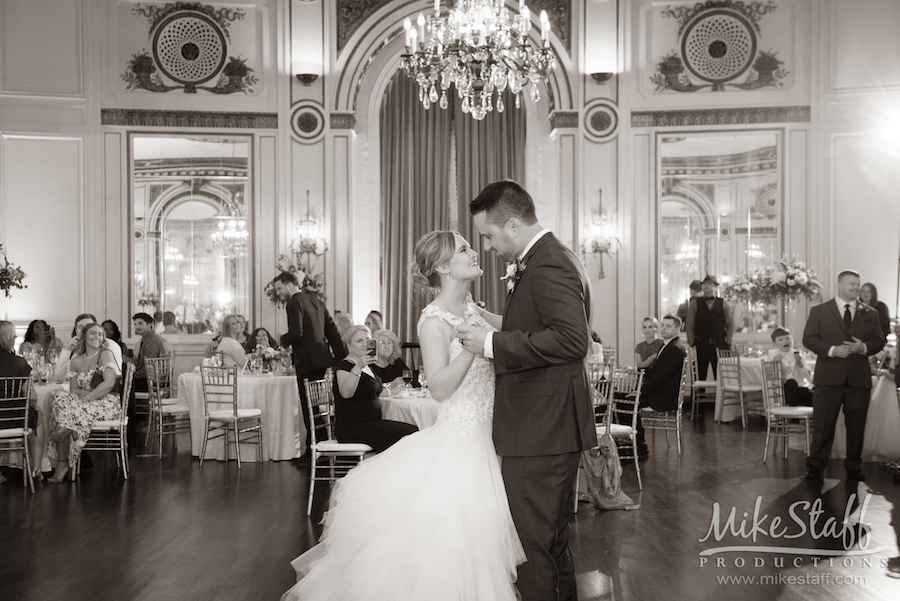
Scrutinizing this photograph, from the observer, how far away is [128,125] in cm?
1118

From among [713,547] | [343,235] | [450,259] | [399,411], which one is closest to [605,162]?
[343,235]

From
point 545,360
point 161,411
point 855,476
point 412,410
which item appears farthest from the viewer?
point 161,411

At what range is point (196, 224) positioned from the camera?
11.4m

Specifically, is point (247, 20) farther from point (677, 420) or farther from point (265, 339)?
point (677, 420)

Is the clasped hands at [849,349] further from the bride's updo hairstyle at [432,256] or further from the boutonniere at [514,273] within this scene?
the boutonniere at [514,273]

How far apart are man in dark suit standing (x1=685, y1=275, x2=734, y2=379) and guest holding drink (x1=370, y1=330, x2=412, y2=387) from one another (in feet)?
16.0

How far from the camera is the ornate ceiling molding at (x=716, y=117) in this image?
11258 millimetres

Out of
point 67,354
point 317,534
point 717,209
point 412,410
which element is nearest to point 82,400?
point 67,354

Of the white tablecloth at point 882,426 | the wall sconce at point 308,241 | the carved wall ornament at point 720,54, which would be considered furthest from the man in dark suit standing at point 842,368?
the wall sconce at point 308,241

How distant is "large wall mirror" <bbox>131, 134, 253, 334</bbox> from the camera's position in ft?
37.2

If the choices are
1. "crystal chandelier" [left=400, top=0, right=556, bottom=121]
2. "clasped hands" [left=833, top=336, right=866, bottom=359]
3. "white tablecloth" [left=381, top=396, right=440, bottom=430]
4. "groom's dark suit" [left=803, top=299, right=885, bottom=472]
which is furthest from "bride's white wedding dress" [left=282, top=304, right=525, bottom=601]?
"crystal chandelier" [left=400, top=0, right=556, bottom=121]

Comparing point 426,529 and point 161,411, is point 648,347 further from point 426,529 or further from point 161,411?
point 426,529

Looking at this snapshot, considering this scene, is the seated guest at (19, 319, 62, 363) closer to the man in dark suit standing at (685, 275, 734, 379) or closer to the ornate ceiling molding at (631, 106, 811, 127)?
the man in dark suit standing at (685, 275, 734, 379)

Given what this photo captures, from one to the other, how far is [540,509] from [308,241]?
8.96 m
